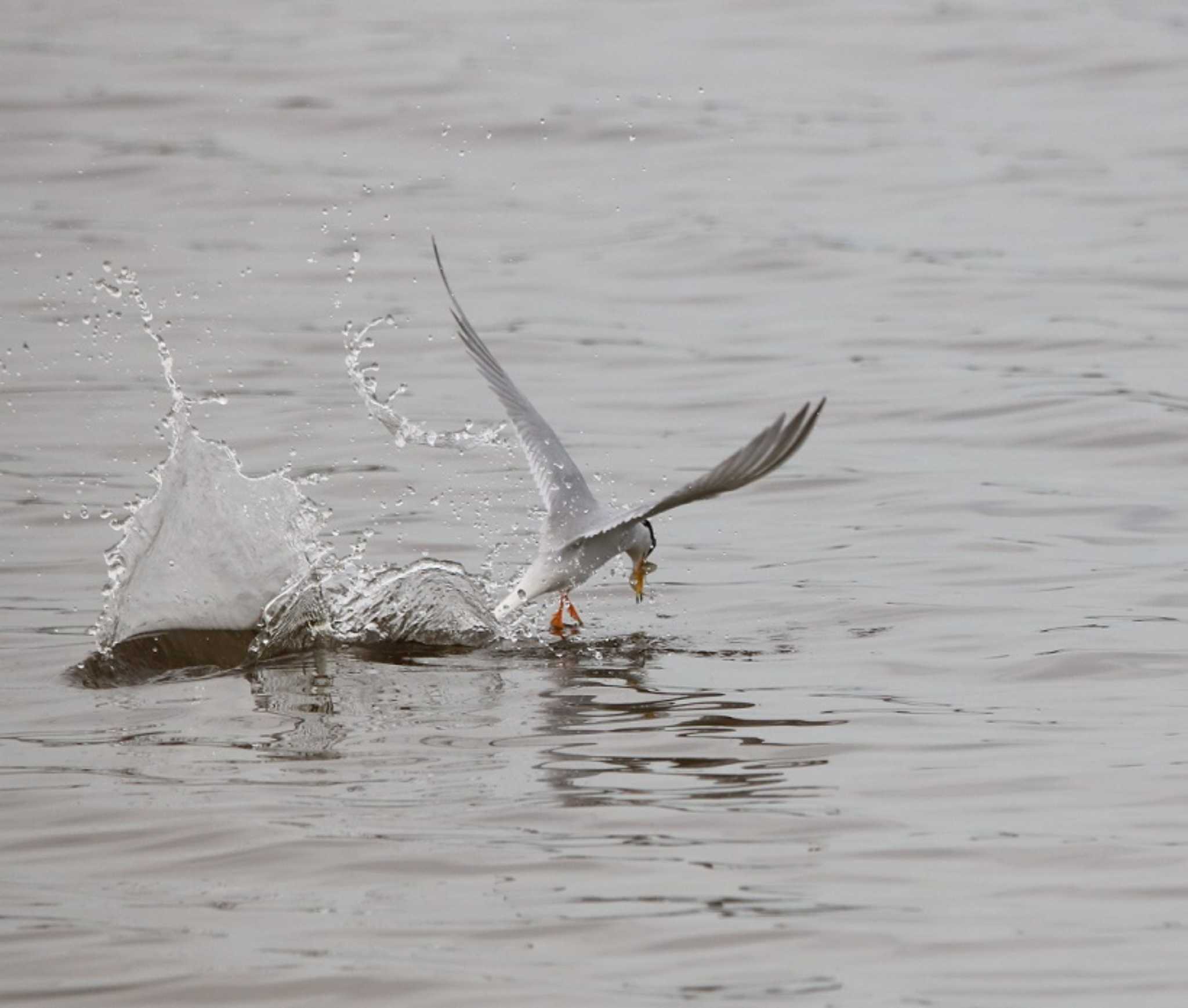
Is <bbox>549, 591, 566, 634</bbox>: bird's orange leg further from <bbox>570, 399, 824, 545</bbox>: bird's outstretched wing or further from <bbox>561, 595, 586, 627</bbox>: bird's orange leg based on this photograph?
<bbox>570, 399, 824, 545</bbox>: bird's outstretched wing

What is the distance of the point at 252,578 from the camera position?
26.5ft

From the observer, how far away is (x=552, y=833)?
554cm

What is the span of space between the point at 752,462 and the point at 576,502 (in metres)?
1.92

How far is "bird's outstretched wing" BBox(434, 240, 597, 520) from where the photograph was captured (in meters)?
8.20

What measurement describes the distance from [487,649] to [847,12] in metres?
18.0

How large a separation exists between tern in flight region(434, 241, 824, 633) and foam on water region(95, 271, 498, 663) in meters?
0.30

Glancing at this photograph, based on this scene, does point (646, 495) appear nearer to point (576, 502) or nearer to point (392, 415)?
point (392, 415)

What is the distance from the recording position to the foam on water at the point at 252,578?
310 inches

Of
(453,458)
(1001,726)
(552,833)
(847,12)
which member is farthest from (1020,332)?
(847,12)

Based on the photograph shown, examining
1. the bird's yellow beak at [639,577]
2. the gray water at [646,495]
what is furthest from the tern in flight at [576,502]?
the gray water at [646,495]

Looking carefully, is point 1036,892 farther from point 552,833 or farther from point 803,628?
point 803,628

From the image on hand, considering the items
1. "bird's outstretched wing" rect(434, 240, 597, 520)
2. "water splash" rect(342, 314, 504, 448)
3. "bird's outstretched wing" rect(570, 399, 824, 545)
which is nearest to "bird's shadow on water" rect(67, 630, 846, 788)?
"bird's outstretched wing" rect(434, 240, 597, 520)

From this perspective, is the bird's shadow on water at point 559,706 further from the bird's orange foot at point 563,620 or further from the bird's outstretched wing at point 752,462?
the bird's outstretched wing at point 752,462

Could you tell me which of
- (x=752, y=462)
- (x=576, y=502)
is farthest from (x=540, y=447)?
(x=752, y=462)
